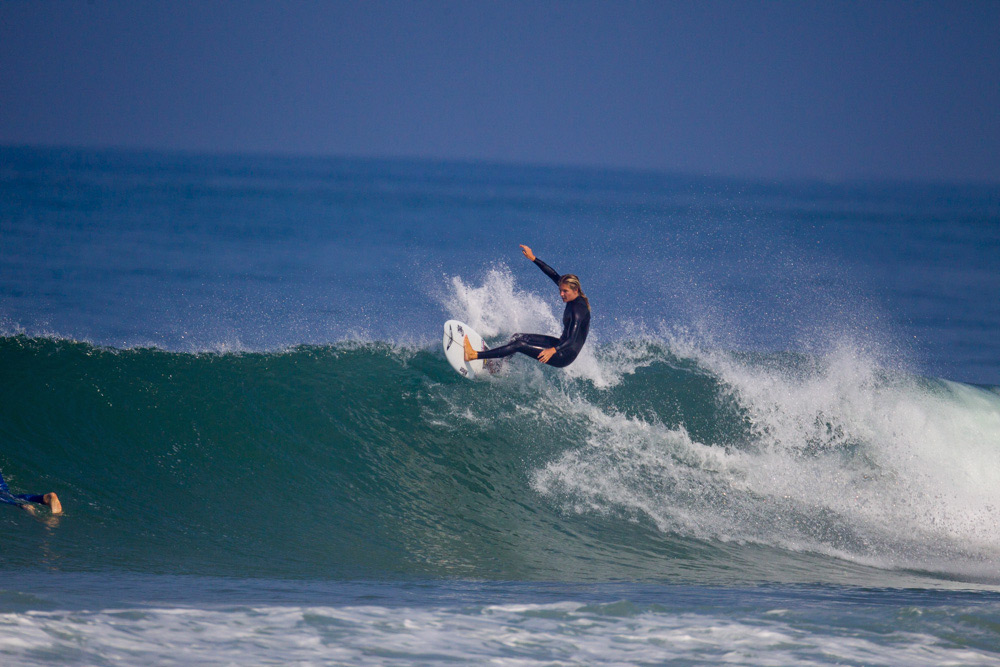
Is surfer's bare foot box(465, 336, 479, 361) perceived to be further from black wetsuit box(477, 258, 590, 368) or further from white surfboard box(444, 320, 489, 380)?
black wetsuit box(477, 258, 590, 368)

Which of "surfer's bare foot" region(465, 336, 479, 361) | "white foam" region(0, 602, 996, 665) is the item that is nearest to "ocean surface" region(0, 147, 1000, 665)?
"white foam" region(0, 602, 996, 665)

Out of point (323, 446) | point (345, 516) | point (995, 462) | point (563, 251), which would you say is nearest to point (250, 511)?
point (345, 516)

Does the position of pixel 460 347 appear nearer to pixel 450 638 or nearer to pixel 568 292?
pixel 568 292

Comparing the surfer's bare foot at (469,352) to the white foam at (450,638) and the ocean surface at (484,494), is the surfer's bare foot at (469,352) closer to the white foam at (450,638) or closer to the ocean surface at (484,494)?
the ocean surface at (484,494)

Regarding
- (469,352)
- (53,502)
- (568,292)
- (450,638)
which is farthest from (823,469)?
(53,502)

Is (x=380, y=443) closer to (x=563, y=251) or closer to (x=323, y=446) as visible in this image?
(x=323, y=446)

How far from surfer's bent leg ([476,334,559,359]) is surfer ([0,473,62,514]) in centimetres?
325

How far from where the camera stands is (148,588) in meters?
4.14

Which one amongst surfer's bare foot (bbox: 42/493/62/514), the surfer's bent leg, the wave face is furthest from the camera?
the surfer's bent leg

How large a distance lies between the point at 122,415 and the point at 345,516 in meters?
2.13

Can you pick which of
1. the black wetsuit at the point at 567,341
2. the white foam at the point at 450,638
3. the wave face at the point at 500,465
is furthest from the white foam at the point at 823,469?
the white foam at the point at 450,638

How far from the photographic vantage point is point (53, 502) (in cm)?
509

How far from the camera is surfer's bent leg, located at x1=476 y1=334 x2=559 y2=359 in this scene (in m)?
6.86

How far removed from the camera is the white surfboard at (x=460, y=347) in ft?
24.2
